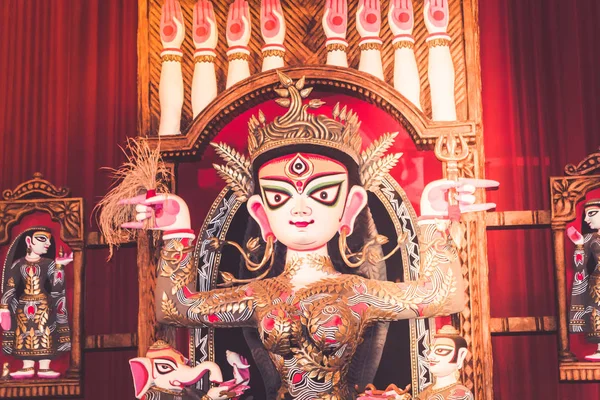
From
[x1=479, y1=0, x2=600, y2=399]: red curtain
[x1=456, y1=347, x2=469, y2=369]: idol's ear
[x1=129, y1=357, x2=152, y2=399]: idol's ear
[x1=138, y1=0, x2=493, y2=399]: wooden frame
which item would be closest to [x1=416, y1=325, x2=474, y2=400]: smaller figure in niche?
[x1=456, y1=347, x2=469, y2=369]: idol's ear

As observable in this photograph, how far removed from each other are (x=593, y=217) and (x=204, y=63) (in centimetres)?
177

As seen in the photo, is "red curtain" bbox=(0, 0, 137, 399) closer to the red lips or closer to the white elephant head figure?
the white elephant head figure

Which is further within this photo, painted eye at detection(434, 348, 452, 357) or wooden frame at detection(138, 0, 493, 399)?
wooden frame at detection(138, 0, 493, 399)

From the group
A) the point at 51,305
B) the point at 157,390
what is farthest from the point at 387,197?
the point at 51,305

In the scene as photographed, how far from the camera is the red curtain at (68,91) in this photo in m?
4.52

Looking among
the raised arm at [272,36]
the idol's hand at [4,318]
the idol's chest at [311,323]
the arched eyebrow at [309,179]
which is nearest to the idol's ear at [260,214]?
the arched eyebrow at [309,179]

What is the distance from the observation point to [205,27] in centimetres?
439

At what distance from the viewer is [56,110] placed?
4.57 m

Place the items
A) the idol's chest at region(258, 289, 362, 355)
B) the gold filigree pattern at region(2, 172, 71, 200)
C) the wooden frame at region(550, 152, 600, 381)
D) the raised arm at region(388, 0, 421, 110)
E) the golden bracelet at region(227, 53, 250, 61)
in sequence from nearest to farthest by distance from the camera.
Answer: the idol's chest at region(258, 289, 362, 355) < the wooden frame at region(550, 152, 600, 381) < the raised arm at region(388, 0, 421, 110) < the golden bracelet at region(227, 53, 250, 61) < the gold filigree pattern at region(2, 172, 71, 200)

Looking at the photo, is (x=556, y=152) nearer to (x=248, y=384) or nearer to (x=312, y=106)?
(x=312, y=106)

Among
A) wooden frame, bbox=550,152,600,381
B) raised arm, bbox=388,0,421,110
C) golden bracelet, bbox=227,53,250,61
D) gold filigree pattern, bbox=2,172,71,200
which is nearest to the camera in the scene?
wooden frame, bbox=550,152,600,381

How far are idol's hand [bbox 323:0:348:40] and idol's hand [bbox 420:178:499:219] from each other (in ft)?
2.63

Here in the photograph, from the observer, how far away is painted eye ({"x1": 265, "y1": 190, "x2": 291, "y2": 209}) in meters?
4.12

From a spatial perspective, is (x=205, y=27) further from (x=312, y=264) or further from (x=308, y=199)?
(x=312, y=264)
